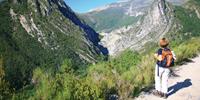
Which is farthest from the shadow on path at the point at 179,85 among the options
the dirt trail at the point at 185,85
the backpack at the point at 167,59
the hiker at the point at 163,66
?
the backpack at the point at 167,59

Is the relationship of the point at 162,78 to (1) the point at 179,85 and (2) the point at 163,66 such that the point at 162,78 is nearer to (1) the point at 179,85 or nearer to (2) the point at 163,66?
(2) the point at 163,66

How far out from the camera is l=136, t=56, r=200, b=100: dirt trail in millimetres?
11078

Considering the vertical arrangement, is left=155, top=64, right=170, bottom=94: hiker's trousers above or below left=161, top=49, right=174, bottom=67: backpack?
below

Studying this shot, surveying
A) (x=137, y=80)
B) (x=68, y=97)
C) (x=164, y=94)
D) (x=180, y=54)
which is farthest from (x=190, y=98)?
(x=180, y=54)

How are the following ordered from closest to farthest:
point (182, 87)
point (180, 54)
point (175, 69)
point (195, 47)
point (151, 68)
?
point (182, 87), point (151, 68), point (175, 69), point (180, 54), point (195, 47)

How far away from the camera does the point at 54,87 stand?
10281 mm

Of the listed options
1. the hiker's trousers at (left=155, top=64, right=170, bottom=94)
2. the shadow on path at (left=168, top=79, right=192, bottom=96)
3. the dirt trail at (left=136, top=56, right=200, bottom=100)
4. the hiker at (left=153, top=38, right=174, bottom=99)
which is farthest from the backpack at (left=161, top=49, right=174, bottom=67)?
the shadow on path at (left=168, top=79, right=192, bottom=96)

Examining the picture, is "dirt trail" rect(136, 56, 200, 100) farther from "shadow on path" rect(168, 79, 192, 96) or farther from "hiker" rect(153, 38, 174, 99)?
"hiker" rect(153, 38, 174, 99)

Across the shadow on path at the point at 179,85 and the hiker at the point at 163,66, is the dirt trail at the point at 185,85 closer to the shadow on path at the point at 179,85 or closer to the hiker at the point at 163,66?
the shadow on path at the point at 179,85

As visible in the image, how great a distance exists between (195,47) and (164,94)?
11.3 m

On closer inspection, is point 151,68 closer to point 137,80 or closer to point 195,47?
point 137,80

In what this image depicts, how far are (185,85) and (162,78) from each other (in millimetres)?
2129

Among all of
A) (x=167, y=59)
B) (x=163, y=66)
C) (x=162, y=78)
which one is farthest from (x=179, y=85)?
(x=167, y=59)

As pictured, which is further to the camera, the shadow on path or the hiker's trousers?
the shadow on path
